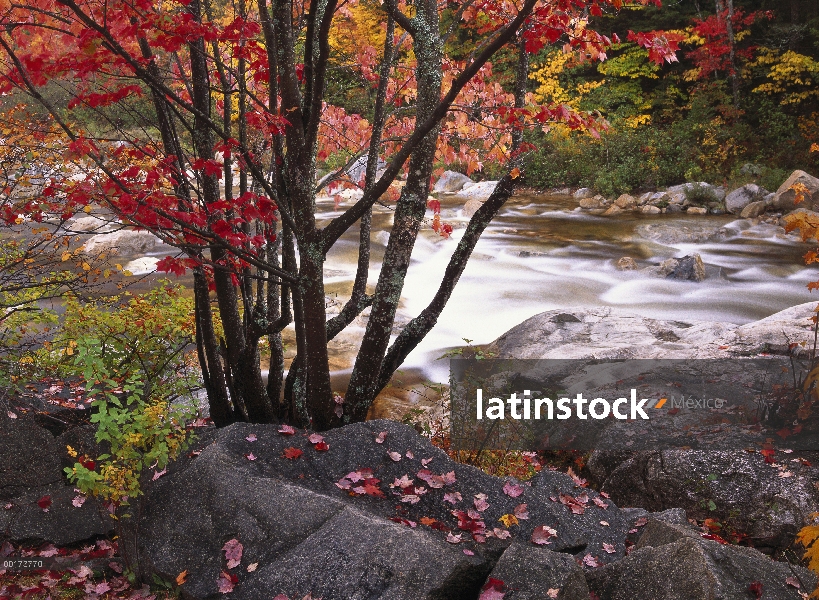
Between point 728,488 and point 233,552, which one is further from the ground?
point 233,552

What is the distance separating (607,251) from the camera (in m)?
13.3

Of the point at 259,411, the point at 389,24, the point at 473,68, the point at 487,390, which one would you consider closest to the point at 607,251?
the point at 487,390

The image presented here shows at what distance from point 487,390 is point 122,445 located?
11.0ft

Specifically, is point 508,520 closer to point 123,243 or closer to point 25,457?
point 25,457

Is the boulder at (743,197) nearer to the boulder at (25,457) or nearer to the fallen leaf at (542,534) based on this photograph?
the fallen leaf at (542,534)

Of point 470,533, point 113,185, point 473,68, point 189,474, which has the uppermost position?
point 473,68

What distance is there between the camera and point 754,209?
1496 cm

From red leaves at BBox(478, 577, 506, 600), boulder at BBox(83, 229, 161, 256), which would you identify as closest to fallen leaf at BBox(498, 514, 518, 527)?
red leaves at BBox(478, 577, 506, 600)

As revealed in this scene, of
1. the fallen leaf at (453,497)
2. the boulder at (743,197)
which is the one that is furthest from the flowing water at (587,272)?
the fallen leaf at (453,497)

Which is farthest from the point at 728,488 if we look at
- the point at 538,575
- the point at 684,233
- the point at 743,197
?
the point at 743,197

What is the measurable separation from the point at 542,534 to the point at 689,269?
936 cm

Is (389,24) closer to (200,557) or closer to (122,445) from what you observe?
(122,445)

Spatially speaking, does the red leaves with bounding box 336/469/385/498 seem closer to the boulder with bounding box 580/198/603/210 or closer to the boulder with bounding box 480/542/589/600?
the boulder with bounding box 480/542/589/600

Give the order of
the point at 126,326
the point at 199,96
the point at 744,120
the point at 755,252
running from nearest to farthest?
the point at 199,96, the point at 126,326, the point at 755,252, the point at 744,120
